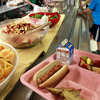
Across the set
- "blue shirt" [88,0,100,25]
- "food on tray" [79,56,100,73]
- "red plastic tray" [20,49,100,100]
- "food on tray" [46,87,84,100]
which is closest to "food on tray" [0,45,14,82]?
"red plastic tray" [20,49,100,100]

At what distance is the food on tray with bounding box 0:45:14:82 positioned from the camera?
1.78 ft

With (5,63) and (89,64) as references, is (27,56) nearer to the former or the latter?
(5,63)

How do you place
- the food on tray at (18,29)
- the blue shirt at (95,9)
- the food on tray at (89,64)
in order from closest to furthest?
the food on tray at (89,64) → the food on tray at (18,29) → the blue shirt at (95,9)

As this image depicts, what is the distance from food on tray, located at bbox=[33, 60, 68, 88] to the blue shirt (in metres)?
2.22

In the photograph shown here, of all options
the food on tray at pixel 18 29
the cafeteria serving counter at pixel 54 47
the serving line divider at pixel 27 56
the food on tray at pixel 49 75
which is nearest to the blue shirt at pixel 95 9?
the cafeteria serving counter at pixel 54 47

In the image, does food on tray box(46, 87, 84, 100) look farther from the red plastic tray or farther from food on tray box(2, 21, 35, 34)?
food on tray box(2, 21, 35, 34)

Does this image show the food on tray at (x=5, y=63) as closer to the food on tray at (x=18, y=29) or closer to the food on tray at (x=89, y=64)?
the food on tray at (x=18, y=29)

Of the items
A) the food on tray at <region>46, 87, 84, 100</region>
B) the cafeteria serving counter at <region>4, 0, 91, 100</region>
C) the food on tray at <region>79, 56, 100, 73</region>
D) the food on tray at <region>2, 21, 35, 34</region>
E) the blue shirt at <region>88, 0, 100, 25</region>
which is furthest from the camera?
the blue shirt at <region>88, 0, 100, 25</region>

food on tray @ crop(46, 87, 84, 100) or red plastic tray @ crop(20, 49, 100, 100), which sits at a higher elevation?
food on tray @ crop(46, 87, 84, 100)

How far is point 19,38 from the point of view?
93 centimetres

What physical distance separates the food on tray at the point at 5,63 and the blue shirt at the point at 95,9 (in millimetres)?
2300

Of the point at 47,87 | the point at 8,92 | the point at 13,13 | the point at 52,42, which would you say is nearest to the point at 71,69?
the point at 47,87

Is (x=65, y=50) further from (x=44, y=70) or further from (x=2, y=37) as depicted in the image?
(x=2, y=37)

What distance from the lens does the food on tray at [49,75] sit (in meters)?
0.58
